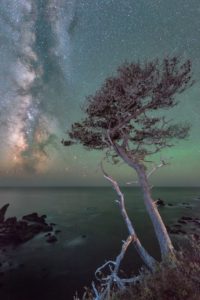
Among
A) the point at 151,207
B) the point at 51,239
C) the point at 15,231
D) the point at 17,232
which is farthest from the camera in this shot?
the point at 15,231

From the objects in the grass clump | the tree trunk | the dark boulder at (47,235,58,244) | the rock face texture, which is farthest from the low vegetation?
the rock face texture

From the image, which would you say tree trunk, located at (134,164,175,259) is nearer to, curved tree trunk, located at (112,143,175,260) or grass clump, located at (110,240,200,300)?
curved tree trunk, located at (112,143,175,260)

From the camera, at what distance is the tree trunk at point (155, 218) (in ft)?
29.1

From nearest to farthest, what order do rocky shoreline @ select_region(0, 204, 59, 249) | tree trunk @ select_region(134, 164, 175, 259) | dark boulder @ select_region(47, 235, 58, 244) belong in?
tree trunk @ select_region(134, 164, 175, 259) < rocky shoreline @ select_region(0, 204, 59, 249) < dark boulder @ select_region(47, 235, 58, 244)

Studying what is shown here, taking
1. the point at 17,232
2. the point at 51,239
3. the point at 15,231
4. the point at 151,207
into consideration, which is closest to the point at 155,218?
the point at 151,207

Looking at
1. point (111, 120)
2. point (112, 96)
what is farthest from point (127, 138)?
point (112, 96)

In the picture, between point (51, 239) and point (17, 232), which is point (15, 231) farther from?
point (51, 239)

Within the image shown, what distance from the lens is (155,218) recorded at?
31.1ft

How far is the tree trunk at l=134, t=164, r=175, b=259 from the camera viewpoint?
29.1 feet

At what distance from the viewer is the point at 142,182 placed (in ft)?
33.2

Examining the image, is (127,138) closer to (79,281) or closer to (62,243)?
(79,281)

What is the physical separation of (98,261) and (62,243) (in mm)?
9419

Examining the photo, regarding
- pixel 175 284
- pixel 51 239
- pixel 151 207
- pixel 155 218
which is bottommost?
pixel 51 239

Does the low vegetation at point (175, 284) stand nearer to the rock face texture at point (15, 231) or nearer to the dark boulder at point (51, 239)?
the dark boulder at point (51, 239)
